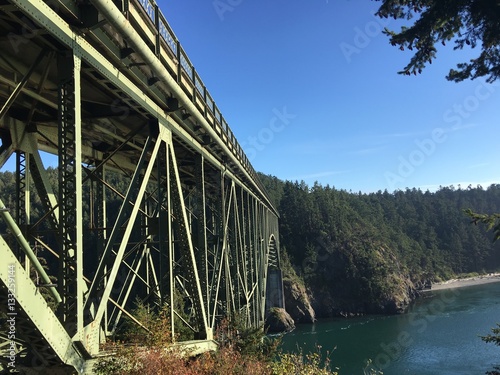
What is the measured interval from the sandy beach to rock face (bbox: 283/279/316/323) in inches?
2107

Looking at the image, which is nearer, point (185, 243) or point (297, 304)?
point (185, 243)

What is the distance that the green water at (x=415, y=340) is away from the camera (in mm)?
35050

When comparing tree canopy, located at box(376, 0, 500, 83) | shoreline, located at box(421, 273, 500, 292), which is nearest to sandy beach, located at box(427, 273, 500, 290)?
shoreline, located at box(421, 273, 500, 292)

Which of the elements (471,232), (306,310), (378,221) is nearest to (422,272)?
(378,221)

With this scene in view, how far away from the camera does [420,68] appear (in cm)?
984

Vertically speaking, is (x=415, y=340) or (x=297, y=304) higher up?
(x=297, y=304)

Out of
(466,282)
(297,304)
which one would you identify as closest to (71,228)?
(297,304)

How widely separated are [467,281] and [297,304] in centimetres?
7210

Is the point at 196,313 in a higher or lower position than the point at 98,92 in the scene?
lower

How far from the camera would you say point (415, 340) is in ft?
151

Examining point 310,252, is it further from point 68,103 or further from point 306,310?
point 68,103

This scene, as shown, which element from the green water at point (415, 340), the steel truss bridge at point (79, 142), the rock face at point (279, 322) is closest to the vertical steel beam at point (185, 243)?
the steel truss bridge at point (79, 142)

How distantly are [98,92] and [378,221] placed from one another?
129m

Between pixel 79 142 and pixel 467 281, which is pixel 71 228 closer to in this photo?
pixel 79 142
